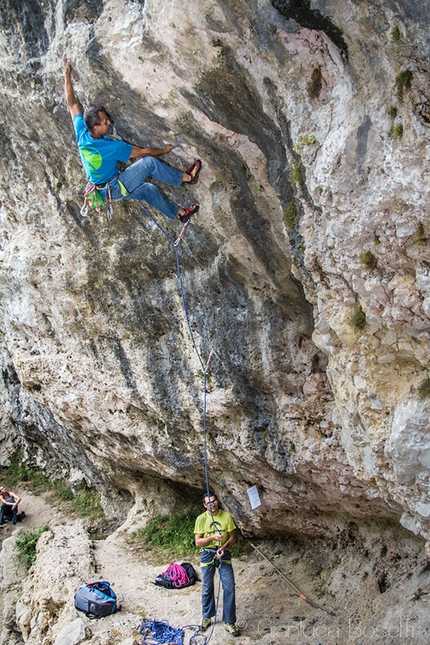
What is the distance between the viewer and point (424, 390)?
17.6 feet

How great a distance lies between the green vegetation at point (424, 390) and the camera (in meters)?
Answer: 5.34

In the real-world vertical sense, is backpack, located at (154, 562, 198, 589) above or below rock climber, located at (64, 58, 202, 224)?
below

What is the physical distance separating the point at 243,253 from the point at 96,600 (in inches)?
205

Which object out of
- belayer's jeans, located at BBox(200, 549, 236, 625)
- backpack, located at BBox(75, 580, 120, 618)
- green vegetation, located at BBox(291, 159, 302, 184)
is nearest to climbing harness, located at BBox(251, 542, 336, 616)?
belayer's jeans, located at BBox(200, 549, 236, 625)

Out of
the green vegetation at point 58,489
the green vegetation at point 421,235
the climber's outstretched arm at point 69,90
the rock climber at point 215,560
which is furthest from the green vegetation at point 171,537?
the climber's outstretched arm at point 69,90

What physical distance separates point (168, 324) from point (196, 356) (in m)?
0.62

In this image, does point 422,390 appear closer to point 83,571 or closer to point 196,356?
point 196,356

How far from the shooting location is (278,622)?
7.91m

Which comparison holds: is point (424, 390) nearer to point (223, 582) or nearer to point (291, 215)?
point (291, 215)

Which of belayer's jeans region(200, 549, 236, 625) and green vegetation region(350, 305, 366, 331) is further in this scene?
belayer's jeans region(200, 549, 236, 625)

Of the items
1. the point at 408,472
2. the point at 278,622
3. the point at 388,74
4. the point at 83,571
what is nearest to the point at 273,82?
the point at 388,74

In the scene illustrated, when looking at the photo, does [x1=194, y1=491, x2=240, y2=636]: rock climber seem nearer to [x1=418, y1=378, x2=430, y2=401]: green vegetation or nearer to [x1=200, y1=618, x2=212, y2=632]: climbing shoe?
[x1=200, y1=618, x2=212, y2=632]: climbing shoe

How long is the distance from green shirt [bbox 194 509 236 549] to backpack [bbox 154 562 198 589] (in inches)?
72.9

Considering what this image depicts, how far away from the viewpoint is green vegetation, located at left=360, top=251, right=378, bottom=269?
5.20 metres
